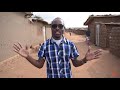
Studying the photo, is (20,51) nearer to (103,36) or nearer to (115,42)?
(115,42)

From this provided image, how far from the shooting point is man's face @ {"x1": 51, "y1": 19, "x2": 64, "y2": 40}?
7.96ft

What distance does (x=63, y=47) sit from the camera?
8.06ft

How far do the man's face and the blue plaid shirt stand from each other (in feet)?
0.26

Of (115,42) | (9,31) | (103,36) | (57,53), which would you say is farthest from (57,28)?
(103,36)

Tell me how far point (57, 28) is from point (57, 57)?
304mm

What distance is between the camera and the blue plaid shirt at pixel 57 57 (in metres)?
2.43

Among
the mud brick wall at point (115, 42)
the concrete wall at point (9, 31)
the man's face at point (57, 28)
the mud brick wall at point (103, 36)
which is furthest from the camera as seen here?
the mud brick wall at point (103, 36)

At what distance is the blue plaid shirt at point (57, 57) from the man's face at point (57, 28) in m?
0.08

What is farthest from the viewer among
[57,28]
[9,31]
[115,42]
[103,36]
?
[103,36]

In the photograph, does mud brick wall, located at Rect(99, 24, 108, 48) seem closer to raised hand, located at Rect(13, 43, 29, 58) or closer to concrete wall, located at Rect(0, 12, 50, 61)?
concrete wall, located at Rect(0, 12, 50, 61)

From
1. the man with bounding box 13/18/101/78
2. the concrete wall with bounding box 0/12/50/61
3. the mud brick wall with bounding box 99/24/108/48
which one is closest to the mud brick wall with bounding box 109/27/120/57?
the mud brick wall with bounding box 99/24/108/48

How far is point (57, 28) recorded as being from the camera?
7.95 feet

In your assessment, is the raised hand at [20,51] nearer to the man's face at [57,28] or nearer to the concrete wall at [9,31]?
the man's face at [57,28]

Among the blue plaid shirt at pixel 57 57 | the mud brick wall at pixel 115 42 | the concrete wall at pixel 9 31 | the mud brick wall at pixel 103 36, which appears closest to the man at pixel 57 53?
the blue plaid shirt at pixel 57 57
